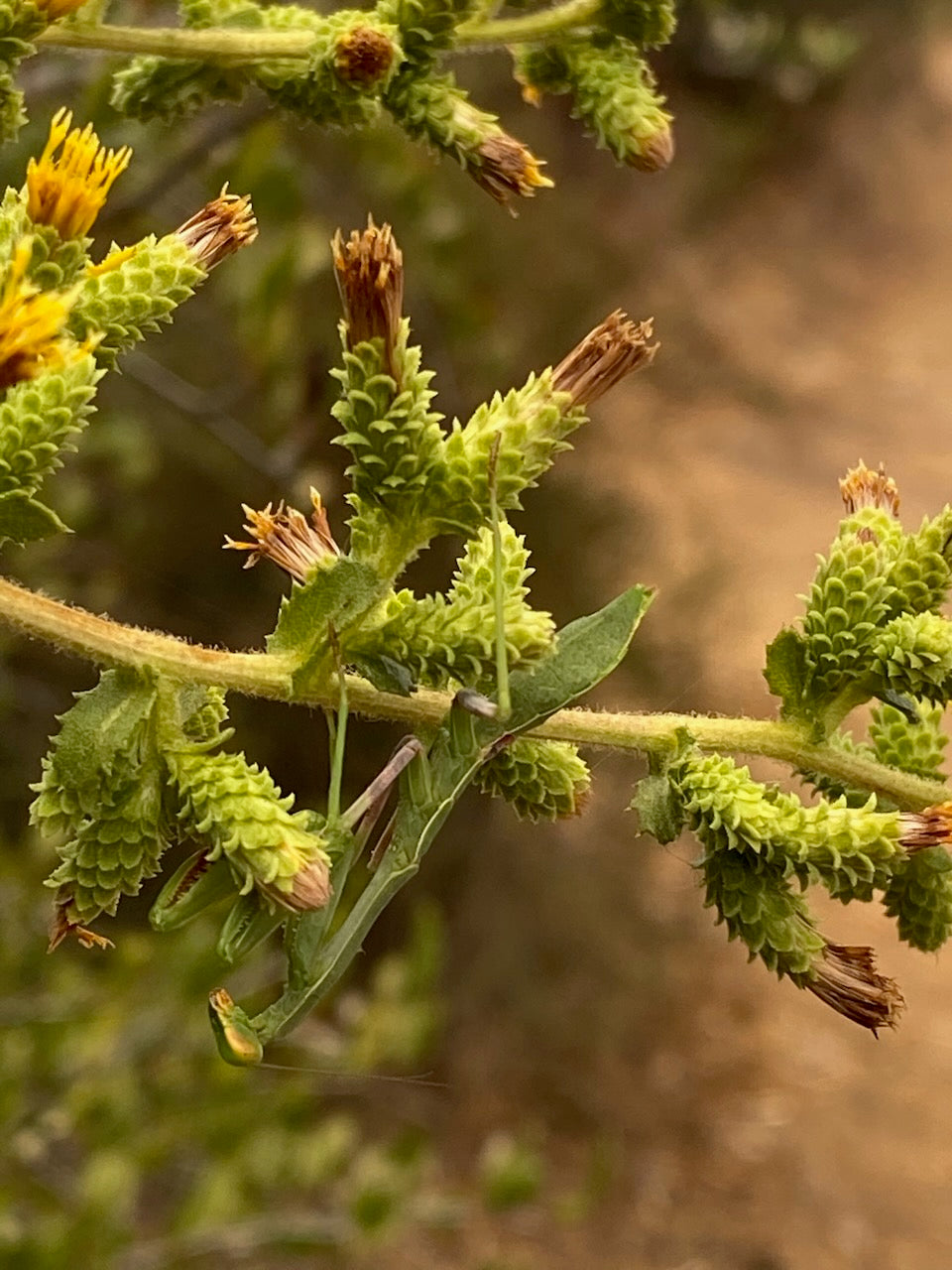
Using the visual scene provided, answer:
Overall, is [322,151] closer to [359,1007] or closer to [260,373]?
[260,373]

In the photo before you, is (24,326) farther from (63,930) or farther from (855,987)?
(855,987)

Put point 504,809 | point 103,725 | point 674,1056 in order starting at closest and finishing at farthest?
point 103,725, point 504,809, point 674,1056

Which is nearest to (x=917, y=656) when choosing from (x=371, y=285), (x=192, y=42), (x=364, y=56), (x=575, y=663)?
(x=575, y=663)

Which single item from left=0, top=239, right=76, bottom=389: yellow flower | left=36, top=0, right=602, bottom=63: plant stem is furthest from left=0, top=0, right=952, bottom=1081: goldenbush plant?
left=36, top=0, right=602, bottom=63: plant stem

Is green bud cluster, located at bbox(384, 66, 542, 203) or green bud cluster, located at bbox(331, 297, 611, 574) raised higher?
green bud cluster, located at bbox(384, 66, 542, 203)

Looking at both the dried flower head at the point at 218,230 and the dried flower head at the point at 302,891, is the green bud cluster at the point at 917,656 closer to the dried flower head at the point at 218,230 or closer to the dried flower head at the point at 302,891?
the dried flower head at the point at 302,891

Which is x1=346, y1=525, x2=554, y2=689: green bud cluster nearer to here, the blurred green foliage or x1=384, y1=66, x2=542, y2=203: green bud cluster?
x1=384, y1=66, x2=542, y2=203: green bud cluster

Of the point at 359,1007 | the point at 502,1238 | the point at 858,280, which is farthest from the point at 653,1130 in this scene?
the point at 858,280
